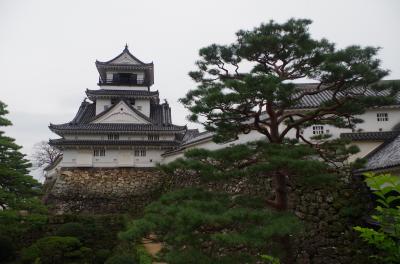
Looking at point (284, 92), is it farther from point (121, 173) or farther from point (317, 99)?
→ point (121, 173)

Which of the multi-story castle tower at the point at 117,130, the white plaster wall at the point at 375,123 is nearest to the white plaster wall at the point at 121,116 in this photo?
the multi-story castle tower at the point at 117,130

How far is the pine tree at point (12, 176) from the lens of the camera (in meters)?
11.4

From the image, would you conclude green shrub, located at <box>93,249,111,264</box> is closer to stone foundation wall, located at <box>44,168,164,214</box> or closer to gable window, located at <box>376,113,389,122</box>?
stone foundation wall, located at <box>44,168,164,214</box>

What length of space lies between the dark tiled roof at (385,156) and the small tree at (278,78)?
6.40ft

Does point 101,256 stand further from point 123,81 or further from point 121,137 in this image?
point 123,81

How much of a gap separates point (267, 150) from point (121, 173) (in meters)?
14.1

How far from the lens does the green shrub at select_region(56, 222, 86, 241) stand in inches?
510

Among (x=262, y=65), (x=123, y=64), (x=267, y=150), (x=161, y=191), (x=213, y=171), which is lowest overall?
(x=161, y=191)

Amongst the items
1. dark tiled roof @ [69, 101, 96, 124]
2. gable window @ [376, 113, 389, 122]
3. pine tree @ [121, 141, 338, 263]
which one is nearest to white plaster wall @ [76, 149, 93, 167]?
dark tiled roof @ [69, 101, 96, 124]

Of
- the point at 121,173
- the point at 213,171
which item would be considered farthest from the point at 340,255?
the point at 121,173

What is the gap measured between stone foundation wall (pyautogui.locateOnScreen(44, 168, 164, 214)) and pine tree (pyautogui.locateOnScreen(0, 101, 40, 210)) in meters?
5.35

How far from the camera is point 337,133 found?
1243 cm

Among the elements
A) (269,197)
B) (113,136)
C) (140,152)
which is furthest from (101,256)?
(113,136)

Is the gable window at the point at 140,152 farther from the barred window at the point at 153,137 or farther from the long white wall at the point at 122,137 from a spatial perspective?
the barred window at the point at 153,137
